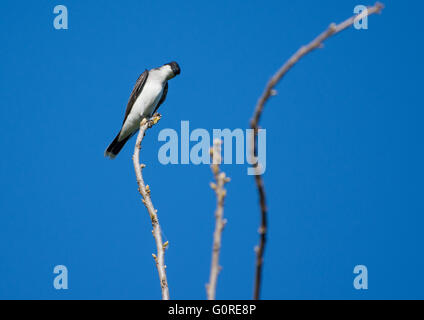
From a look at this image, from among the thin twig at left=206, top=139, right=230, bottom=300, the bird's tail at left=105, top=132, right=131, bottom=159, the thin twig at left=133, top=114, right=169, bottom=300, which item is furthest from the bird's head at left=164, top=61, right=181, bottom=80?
the thin twig at left=206, top=139, right=230, bottom=300

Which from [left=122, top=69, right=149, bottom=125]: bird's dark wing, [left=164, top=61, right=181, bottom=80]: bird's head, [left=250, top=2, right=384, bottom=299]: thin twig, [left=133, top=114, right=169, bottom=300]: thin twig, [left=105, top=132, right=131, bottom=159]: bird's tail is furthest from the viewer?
[left=164, top=61, right=181, bottom=80]: bird's head

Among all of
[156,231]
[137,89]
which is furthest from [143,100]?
[156,231]

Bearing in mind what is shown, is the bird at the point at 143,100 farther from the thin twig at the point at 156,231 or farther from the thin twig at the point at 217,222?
the thin twig at the point at 217,222

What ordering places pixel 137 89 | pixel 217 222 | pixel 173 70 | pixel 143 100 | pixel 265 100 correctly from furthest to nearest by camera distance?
pixel 173 70
pixel 137 89
pixel 143 100
pixel 217 222
pixel 265 100

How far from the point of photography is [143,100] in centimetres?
930

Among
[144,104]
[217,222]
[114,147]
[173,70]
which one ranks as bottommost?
[217,222]

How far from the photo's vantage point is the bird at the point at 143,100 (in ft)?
29.9

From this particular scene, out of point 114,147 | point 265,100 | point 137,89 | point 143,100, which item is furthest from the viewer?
point 137,89

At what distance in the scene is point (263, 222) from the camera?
136 cm

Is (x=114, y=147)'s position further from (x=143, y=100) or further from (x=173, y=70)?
(x=173, y=70)

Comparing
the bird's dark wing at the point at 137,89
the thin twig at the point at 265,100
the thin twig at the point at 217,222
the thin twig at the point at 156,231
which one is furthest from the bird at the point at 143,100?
the thin twig at the point at 265,100

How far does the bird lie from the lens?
29.9 ft

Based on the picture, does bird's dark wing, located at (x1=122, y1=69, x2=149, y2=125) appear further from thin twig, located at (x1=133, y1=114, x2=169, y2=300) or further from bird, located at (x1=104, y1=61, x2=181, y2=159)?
thin twig, located at (x1=133, y1=114, x2=169, y2=300)
